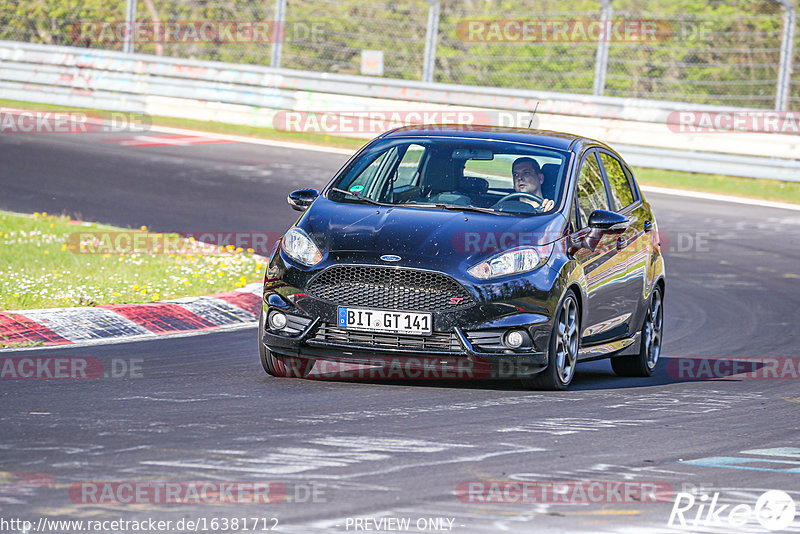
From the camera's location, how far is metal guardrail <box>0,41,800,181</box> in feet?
70.6

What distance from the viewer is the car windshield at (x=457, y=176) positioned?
29.0ft

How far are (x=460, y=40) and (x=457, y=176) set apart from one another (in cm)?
1571

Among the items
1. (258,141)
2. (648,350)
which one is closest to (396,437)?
(648,350)

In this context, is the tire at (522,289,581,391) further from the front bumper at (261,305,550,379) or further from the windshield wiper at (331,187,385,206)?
the windshield wiper at (331,187,385,206)

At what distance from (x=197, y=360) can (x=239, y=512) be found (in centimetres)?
400

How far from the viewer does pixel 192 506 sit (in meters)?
5.18

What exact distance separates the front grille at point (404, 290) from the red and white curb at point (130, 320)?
2413 mm

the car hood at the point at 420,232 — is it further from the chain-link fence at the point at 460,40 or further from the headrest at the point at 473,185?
the chain-link fence at the point at 460,40

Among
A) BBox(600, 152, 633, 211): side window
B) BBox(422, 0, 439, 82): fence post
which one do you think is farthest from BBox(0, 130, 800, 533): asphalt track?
BBox(422, 0, 439, 82): fence post

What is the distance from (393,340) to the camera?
26.2 ft

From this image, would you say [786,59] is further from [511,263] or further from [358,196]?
[511,263]

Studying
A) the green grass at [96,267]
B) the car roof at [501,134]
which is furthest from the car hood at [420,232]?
the green grass at [96,267]

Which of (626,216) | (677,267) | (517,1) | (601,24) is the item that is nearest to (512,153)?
(626,216)

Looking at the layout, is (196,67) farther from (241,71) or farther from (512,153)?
(512,153)
